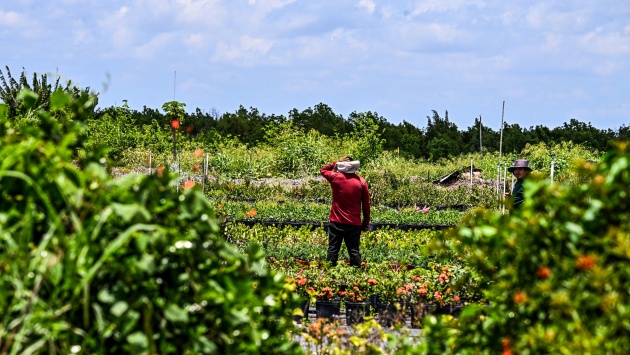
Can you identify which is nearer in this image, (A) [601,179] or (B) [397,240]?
(A) [601,179]

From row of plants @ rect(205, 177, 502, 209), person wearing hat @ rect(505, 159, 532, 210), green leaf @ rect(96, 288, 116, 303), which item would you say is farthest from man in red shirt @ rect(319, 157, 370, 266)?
row of plants @ rect(205, 177, 502, 209)

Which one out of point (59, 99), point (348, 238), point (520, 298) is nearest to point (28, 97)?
point (59, 99)

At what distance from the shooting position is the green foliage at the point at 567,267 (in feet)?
7.36

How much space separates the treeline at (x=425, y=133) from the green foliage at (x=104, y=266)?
29.2 m

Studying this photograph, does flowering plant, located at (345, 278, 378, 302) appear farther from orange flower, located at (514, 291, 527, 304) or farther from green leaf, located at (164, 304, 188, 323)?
green leaf, located at (164, 304, 188, 323)

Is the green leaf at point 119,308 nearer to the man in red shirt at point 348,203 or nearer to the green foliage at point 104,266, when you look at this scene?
the green foliage at point 104,266

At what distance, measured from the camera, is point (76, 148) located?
108 inches

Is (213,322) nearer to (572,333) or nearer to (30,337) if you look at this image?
(30,337)

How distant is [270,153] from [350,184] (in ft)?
60.4

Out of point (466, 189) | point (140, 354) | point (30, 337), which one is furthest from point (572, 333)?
point (466, 189)

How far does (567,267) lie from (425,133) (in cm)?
3689

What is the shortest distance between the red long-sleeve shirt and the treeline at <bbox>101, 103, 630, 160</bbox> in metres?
23.0

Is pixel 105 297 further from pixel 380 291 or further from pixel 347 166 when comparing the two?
pixel 347 166

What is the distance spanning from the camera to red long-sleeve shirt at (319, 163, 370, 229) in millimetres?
8773
